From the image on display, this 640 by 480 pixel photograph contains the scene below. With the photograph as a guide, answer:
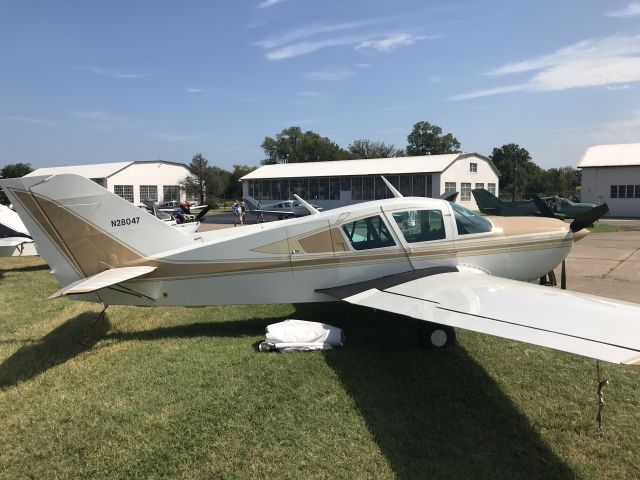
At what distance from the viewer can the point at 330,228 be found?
617 centimetres

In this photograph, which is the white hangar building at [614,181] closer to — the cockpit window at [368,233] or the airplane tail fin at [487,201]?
the airplane tail fin at [487,201]

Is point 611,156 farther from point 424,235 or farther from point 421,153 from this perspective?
point 421,153

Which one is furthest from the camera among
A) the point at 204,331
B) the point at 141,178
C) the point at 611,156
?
the point at 141,178

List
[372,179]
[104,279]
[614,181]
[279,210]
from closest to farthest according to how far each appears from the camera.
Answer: [104,279] < [279,210] < [614,181] < [372,179]

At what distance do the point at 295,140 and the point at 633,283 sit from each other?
96323 millimetres

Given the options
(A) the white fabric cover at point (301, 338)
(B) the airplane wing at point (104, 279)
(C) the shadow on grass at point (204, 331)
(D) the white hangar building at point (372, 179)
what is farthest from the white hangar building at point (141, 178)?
(A) the white fabric cover at point (301, 338)

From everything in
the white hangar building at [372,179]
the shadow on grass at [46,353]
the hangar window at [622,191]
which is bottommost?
the shadow on grass at [46,353]

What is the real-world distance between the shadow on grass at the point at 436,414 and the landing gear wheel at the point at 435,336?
0.39ft

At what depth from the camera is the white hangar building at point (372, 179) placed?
135ft

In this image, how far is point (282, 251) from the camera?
609 cm

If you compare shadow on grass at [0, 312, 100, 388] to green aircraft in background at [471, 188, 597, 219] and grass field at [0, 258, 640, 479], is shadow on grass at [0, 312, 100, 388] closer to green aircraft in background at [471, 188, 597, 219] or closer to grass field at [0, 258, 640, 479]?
grass field at [0, 258, 640, 479]

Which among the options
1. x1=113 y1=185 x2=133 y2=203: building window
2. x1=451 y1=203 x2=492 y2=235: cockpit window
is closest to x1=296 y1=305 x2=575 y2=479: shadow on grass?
x1=451 y1=203 x2=492 y2=235: cockpit window

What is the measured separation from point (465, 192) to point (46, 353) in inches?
1710

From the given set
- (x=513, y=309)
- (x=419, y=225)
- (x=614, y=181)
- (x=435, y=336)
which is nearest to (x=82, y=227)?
(x=419, y=225)
